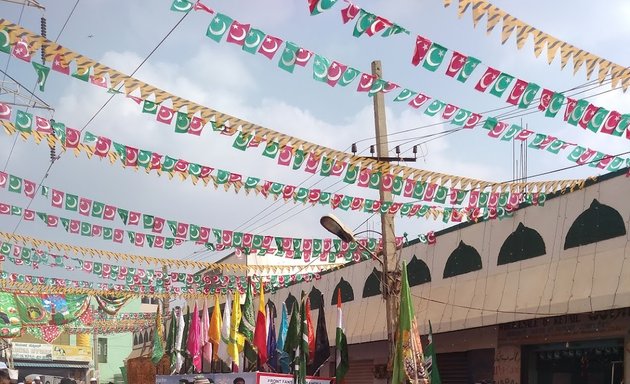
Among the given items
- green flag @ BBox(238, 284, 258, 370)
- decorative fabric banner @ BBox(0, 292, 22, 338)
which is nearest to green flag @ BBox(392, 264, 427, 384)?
green flag @ BBox(238, 284, 258, 370)

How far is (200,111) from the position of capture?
33.7 ft

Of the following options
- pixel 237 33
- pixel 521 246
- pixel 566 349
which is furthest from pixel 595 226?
pixel 237 33

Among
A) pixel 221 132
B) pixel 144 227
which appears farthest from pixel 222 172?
pixel 144 227

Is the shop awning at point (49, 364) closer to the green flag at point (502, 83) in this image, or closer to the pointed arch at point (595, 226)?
the pointed arch at point (595, 226)

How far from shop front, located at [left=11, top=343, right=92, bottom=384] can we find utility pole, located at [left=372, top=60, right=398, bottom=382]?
36586 millimetres

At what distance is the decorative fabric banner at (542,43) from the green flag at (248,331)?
8.63 metres

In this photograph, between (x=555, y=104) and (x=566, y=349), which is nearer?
(x=555, y=104)

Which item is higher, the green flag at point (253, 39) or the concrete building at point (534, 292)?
the green flag at point (253, 39)

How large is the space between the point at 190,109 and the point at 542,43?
4.72 meters

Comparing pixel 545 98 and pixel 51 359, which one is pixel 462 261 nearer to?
Result: pixel 545 98

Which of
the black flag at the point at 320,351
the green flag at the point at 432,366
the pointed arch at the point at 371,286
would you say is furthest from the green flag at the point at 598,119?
the pointed arch at the point at 371,286

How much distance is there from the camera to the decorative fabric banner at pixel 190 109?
8500 mm

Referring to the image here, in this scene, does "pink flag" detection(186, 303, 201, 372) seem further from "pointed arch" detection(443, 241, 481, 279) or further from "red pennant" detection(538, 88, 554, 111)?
"red pennant" detection(538, 88, 554, 111)

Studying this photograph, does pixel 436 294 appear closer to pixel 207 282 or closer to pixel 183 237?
pixel 183 237
